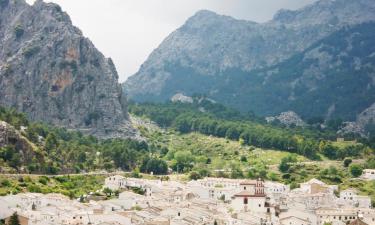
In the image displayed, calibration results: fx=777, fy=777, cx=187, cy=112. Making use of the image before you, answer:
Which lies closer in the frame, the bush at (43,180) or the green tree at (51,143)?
the bush at (43,180)

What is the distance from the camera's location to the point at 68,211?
94938mm

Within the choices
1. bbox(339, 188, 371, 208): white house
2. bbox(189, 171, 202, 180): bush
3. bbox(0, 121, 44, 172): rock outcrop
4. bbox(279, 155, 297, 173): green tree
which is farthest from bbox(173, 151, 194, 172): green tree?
bbox(339, 188, 371, 208): white house

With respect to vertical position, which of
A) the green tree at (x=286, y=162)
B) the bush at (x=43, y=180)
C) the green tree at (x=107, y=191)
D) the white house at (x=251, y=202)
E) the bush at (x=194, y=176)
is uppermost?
the green tree at (x=286, y=162)

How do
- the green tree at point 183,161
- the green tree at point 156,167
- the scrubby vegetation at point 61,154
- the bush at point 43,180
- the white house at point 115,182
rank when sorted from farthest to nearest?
the green tree at point 183,161 < the green tree at point 156,167 < the scrubby vegetation at point 61,154 < the white house at point 115,182 < the bush at point 43,180

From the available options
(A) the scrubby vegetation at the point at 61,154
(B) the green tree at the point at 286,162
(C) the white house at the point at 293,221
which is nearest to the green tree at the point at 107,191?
(A) the scrubby vegetation at the point at 61,154

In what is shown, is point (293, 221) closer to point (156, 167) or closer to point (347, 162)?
point (156, 167)

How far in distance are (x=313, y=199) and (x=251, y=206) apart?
688 inches

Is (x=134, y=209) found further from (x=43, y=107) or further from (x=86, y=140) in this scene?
(x=43, y=107)

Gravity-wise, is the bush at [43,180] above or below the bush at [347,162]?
below

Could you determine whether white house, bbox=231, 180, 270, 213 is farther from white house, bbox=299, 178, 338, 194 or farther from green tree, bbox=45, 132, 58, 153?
green tree, bbox=45, 132, 58, 153

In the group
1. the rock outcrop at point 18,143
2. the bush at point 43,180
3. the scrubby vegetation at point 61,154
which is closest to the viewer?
the bush at point 43,180

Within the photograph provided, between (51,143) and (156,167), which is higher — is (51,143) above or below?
above

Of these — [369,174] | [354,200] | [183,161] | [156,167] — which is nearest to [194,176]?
[156,167]

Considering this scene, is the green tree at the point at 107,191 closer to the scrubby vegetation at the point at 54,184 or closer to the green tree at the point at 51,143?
the scrubby vegetation at the point at 54,184
